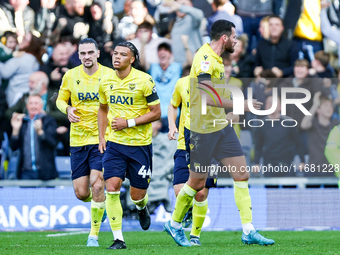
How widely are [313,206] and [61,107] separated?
16.4ft

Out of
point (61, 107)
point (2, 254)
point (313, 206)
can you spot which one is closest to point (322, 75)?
point (313, 206)

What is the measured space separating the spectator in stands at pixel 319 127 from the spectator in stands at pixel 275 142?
0.21 metres

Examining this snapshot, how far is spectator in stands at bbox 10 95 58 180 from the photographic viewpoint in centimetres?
1019

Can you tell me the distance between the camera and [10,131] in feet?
35.6

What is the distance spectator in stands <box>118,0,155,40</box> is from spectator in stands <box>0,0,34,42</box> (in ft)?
6.02

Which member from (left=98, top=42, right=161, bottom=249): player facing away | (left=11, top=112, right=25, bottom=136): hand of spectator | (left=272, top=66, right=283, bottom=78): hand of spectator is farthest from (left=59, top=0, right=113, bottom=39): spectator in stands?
(left=98, top=42, right=161, bottom=249): player facing away

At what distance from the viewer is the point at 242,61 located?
35.2ft

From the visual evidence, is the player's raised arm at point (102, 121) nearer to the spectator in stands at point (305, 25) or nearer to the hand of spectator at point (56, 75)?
the hand of spectator at point (56, 75)

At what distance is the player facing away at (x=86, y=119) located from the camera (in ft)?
24.4

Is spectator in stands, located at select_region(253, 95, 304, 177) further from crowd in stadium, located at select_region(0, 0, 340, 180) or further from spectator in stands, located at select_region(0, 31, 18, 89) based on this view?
spectator in stands, located at select_region(0, 31, 18, 89)

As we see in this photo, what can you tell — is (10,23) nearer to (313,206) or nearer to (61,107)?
(61,107)

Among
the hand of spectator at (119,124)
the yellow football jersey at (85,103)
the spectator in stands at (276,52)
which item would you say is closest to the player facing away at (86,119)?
the yellow football jersey at (85,103)

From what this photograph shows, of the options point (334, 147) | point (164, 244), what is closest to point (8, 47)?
point (164, 244)

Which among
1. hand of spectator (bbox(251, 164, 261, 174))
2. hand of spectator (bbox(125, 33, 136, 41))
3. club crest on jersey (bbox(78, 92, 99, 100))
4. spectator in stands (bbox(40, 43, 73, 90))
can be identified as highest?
hand of spectator (bbox(125, 33, 136, 41))
